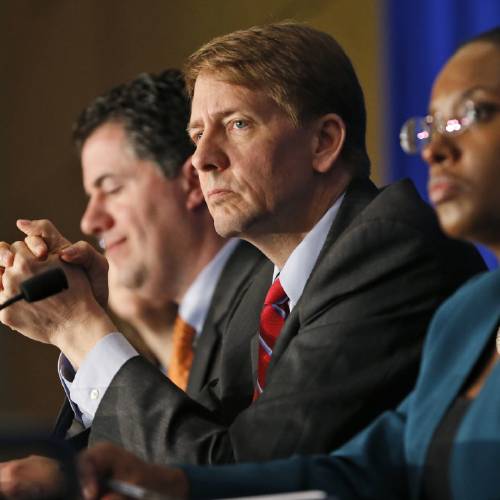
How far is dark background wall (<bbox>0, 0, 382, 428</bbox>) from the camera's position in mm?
5789

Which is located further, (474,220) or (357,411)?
(357,411)

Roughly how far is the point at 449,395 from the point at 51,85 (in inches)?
203

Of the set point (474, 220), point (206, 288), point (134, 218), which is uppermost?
point (474, 220)

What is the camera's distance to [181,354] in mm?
3215

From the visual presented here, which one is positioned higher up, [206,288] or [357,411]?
[357,411]

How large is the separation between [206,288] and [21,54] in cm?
358

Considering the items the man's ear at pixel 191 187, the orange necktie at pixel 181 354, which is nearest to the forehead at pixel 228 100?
the orange necktie at pixel 181 354

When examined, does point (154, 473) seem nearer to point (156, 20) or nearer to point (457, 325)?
point (457, 325)

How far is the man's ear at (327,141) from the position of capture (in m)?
2.31

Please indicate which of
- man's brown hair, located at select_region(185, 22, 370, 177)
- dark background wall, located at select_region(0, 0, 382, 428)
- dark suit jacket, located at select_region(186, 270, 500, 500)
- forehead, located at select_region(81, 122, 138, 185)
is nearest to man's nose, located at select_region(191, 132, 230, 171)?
man's brown hair, located at select_region(185, 22, 370, 177)

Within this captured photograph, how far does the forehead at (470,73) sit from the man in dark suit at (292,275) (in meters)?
0.43

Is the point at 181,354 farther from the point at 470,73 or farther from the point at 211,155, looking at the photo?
the point at 470,73

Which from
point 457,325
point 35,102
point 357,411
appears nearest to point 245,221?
point 357,411

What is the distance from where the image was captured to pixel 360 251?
1957 mm
